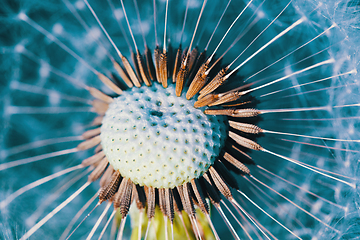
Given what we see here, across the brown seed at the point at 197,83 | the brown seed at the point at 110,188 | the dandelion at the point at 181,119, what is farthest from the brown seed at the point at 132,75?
the brown seed at the point at 110,188

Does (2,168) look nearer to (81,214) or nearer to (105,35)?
(81,214)

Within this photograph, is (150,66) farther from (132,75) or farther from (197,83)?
(197,83)

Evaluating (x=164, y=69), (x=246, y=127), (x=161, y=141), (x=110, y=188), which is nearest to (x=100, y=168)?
(x=110, y=188)

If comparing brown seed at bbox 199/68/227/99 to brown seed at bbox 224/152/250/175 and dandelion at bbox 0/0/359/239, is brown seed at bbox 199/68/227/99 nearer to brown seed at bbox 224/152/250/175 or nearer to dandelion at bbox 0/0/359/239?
dandelion at bbox 0/0/359/239

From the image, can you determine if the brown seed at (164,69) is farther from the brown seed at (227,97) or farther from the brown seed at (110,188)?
the brown seed at (110,188)

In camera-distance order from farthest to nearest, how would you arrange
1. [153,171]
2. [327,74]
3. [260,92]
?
[260,92]
[327,74]
[153,171]

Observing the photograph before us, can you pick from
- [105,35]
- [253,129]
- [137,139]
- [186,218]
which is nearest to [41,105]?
[105,35]

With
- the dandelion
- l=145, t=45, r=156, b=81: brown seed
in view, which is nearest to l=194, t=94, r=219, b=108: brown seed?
the dandelion
